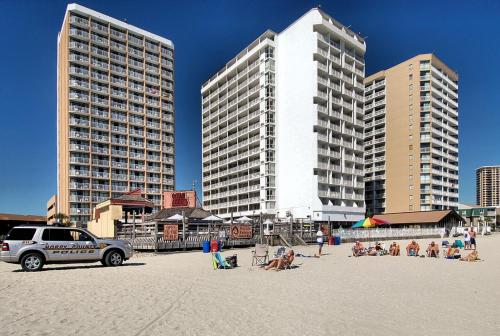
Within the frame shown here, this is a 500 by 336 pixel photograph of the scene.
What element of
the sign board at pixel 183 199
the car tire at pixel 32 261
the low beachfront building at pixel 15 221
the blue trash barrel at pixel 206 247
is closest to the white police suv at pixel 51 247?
the car tire at pixel 32 261

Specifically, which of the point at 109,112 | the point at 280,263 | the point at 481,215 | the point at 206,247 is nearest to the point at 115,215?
the point at 206,247

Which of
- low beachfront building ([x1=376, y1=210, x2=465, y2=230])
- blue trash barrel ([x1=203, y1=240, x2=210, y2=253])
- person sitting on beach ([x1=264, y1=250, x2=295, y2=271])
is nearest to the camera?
person sitting on beach ([x1=264, y1=250, x2=295, y2=271])

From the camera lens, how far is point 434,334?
7.11 metres

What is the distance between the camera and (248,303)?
381 inches

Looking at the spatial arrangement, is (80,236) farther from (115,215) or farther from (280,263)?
(115,215)

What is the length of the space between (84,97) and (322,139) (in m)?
45.4

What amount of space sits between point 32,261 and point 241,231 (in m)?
17.0

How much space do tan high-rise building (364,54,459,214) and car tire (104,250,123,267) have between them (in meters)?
76.8

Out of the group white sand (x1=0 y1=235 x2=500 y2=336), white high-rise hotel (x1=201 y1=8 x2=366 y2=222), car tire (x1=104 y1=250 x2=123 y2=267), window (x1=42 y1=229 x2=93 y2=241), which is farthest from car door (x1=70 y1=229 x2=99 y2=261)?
white high-rise hotel (x1=201 y1=8 x2=366 y2=222)

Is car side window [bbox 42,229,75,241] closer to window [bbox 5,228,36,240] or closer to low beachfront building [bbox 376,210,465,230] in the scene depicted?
window [bbox 5,228,36,240]

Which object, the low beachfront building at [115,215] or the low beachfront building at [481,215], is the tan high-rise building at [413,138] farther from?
the low beachfront building at [115,215]

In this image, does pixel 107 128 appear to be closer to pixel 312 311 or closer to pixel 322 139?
A: pixel 322 139

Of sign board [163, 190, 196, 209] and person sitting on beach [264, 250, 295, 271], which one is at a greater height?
sign board [163, 190, 196, 209]

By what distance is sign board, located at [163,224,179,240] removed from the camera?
2672 centimetres
